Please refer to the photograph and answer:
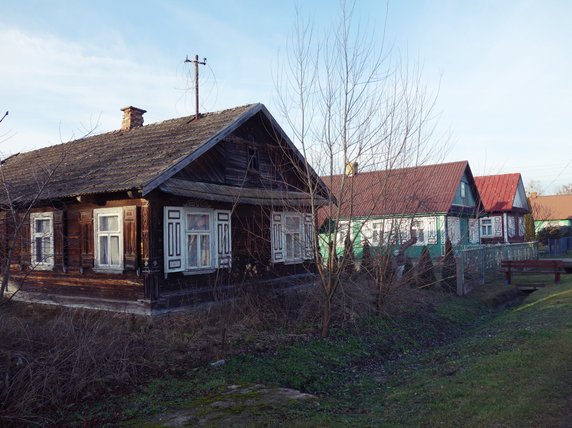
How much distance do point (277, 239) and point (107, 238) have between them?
5.02m

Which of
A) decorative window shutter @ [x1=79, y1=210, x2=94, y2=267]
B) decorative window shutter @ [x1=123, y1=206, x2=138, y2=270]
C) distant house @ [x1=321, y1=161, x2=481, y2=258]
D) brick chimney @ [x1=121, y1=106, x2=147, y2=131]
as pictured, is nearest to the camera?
decorative window shutter @ [x1=123, y1=206, x2=138, y2=270]

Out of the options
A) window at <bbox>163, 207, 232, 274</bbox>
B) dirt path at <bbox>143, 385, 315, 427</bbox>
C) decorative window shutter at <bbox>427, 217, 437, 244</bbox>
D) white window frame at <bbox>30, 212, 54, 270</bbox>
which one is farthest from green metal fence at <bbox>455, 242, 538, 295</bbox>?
white window frame at <bbox>30, 212, 54, 270</bbox>

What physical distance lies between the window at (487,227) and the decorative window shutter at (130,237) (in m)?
31.9

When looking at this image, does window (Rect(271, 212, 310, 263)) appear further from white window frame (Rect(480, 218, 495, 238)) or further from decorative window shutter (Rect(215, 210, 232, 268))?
white window frame (Rect(480, 218, 495, 238))

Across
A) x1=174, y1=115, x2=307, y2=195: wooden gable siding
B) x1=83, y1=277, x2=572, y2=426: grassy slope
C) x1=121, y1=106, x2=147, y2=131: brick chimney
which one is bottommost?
x1=83, y1=277, x2=572, y2=426: grassy slope

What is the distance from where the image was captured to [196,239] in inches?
484

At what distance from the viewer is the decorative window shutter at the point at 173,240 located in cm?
1132

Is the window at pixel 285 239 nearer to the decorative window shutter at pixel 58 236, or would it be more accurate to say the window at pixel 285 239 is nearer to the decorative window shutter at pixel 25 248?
the decorative window shutter at pixel 58 236

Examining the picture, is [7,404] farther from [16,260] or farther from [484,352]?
[16,260]

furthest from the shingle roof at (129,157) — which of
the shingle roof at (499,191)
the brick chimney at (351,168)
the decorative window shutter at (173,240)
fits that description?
the shingle roof at (499,191)

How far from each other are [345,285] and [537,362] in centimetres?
563

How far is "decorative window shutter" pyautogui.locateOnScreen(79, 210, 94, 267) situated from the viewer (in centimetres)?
1223

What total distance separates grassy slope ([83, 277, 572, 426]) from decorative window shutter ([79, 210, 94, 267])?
5.49m

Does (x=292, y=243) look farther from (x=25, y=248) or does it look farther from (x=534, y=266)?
(x=534, y=266)
